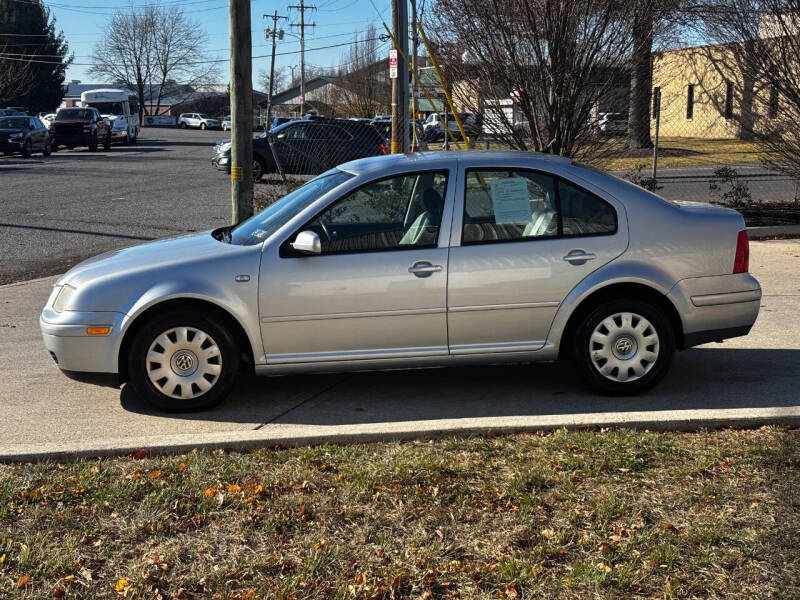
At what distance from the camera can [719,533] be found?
12.6ft

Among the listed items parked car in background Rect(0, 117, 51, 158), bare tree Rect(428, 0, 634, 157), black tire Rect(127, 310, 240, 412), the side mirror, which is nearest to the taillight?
the side mirror

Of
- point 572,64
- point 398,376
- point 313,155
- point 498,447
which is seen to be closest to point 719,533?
point 498,447

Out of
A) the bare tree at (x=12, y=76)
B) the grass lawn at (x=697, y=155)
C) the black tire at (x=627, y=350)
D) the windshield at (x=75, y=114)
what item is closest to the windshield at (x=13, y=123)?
the windshield at (x=75, y=114)

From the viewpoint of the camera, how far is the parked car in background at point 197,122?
3361 inches

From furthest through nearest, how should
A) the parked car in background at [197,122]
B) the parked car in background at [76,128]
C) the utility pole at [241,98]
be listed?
the parked car in background at [197,122] → the parked car in background at [76,128] → the utility pole at [241,98]

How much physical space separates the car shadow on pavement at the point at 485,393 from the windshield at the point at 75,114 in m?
38.9

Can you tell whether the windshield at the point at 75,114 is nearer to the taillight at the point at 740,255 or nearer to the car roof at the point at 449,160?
the car roof at the point at 449,160

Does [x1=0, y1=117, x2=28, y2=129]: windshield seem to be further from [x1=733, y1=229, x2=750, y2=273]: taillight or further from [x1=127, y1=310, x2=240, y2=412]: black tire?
[x1=733, y1=229, x2=750, y2=273]: taillight

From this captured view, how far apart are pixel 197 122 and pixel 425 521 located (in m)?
88.8

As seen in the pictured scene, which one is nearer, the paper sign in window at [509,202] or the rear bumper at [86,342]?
the rear bumper at [86,342]

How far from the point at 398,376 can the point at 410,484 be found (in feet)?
7.66

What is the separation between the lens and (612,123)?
12828 mm

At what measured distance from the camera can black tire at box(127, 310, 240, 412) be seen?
5.77 meters

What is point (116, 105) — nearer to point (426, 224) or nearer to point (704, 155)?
point (704, 155)
